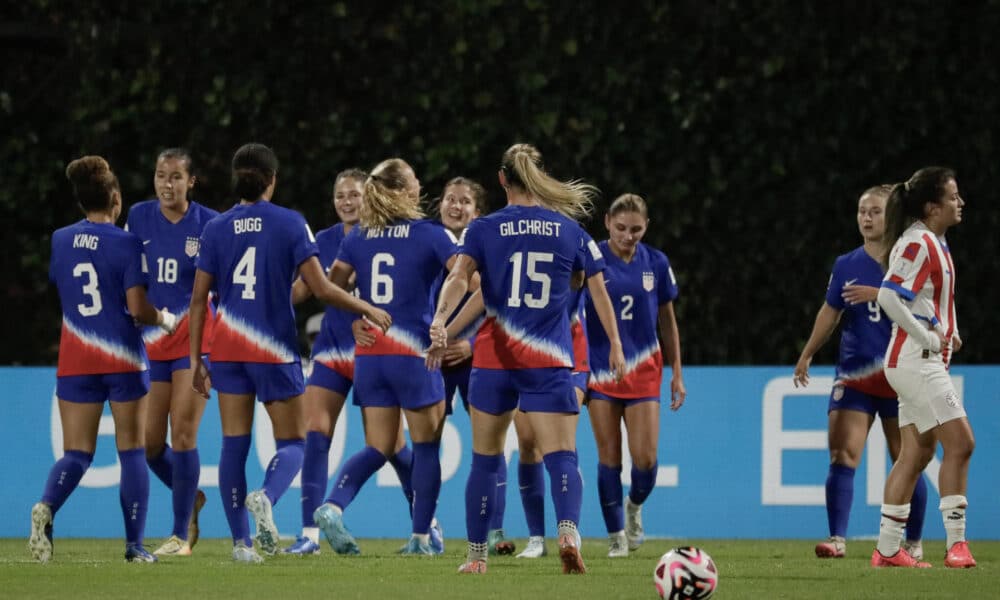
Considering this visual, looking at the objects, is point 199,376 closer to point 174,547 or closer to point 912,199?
point 174,547

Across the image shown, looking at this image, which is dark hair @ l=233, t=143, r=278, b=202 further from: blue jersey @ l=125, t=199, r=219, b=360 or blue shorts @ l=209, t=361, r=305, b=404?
blue jersey @ l=125, t=199, r=219, b=360

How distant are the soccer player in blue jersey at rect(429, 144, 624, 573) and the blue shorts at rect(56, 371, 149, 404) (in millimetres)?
1650

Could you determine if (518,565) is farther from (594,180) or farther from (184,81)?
(184,81)

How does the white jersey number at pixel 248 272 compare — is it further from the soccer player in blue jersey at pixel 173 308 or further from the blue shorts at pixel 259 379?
the soccer player in blue jersey at pixel 173 308

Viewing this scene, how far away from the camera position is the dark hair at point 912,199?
8.42 m

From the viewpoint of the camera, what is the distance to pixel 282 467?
8.52m

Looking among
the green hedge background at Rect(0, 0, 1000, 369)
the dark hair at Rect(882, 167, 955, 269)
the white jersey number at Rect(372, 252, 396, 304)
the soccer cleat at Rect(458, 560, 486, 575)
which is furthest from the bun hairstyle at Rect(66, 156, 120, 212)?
the green hedge background at Rect(0, 0, 1000, 369)

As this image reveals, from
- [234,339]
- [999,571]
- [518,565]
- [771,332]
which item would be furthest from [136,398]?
[771,332]

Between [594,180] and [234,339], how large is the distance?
5513 millimetres

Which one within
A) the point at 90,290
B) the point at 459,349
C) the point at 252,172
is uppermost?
the point at 252,172

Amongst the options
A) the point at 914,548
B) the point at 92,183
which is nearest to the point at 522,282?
the point at 92,183

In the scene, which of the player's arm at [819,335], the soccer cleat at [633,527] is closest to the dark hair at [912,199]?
the player's arm at [819,335]

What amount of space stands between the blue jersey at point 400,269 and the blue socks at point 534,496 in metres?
1.09

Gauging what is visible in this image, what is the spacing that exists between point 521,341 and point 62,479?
246cm
